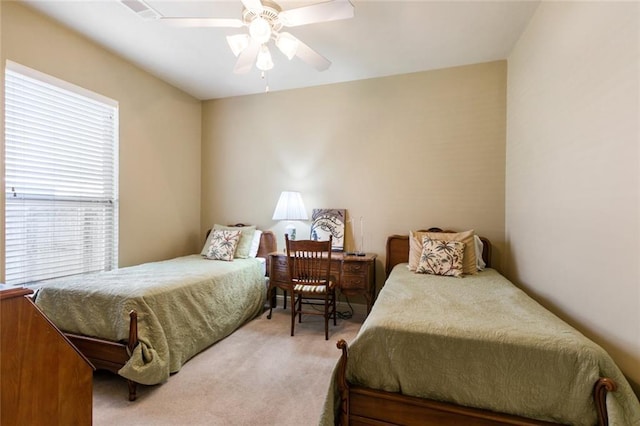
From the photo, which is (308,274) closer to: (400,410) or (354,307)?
(354,307)

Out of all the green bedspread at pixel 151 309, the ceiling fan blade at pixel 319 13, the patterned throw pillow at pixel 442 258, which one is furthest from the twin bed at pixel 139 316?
the ceiling fan blade at pixel 319 13

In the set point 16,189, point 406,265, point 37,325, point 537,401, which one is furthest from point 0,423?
point 406,265

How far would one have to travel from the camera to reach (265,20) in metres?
1.93

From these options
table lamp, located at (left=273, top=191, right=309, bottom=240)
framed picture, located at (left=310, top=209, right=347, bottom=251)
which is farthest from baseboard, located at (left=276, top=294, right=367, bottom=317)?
table lamp, located at (left=273, top=191, right=309, bottom=240)

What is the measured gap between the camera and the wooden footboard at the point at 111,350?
1.91 meters

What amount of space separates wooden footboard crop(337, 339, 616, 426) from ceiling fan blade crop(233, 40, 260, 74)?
2.07m

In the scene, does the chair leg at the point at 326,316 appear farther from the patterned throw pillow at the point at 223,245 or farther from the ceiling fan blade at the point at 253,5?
the ceiling fan blade at the point at 253,5

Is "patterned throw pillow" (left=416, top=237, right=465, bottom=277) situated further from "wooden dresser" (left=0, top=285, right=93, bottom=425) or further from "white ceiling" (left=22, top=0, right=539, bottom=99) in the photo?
"wooden dresser" (left=0, top=285, right=93, bottom=425)

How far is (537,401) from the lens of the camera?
1.22 metres

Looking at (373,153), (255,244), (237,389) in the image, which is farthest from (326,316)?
(373,153)

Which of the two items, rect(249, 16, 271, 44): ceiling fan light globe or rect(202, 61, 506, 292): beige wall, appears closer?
rect(249, 16, 271, 44): ceiling fan light globe

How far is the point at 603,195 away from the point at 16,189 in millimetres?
3898

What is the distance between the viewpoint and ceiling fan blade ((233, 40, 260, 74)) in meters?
2.15

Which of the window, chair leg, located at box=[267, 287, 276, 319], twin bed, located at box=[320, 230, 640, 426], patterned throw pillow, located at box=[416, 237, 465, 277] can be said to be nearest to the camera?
twin bed, located at box=[320, 230, 640, 426]
